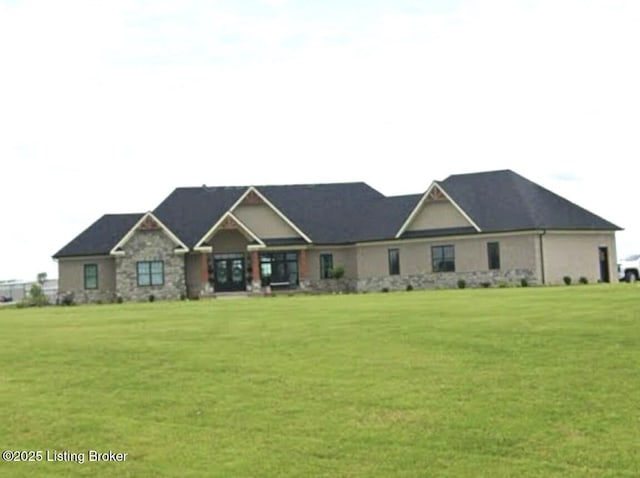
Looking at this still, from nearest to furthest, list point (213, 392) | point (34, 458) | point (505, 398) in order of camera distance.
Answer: point (34, 458)
point (505, 398)
point (213, 392)

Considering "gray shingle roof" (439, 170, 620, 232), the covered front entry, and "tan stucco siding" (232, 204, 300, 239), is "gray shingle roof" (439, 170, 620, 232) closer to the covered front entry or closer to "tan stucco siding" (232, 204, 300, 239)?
"tan stucco siding" (232, 204, 300, 239)

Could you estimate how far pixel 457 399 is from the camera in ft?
44.1

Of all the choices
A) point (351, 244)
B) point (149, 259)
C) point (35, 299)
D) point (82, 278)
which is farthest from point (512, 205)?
point (35, 299)

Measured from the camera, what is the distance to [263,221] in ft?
182

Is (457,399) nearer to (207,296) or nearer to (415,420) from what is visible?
(415,420)

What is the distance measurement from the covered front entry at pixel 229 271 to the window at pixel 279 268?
1234 millimetres

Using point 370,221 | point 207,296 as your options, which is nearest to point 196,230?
point 207,296

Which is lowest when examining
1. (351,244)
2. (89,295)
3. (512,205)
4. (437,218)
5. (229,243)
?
(89,295)

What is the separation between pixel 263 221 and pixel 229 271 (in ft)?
11.5

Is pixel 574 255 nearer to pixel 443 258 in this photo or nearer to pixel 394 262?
pixel 443 258

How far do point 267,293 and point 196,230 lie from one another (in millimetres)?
6340

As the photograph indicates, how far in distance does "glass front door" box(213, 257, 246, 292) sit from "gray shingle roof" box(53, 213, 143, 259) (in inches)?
252

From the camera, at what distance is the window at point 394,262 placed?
176 ft

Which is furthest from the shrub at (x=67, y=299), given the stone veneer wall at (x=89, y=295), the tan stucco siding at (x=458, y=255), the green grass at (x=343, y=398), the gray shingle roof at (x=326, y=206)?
the green grass at (x=343, y=398)
